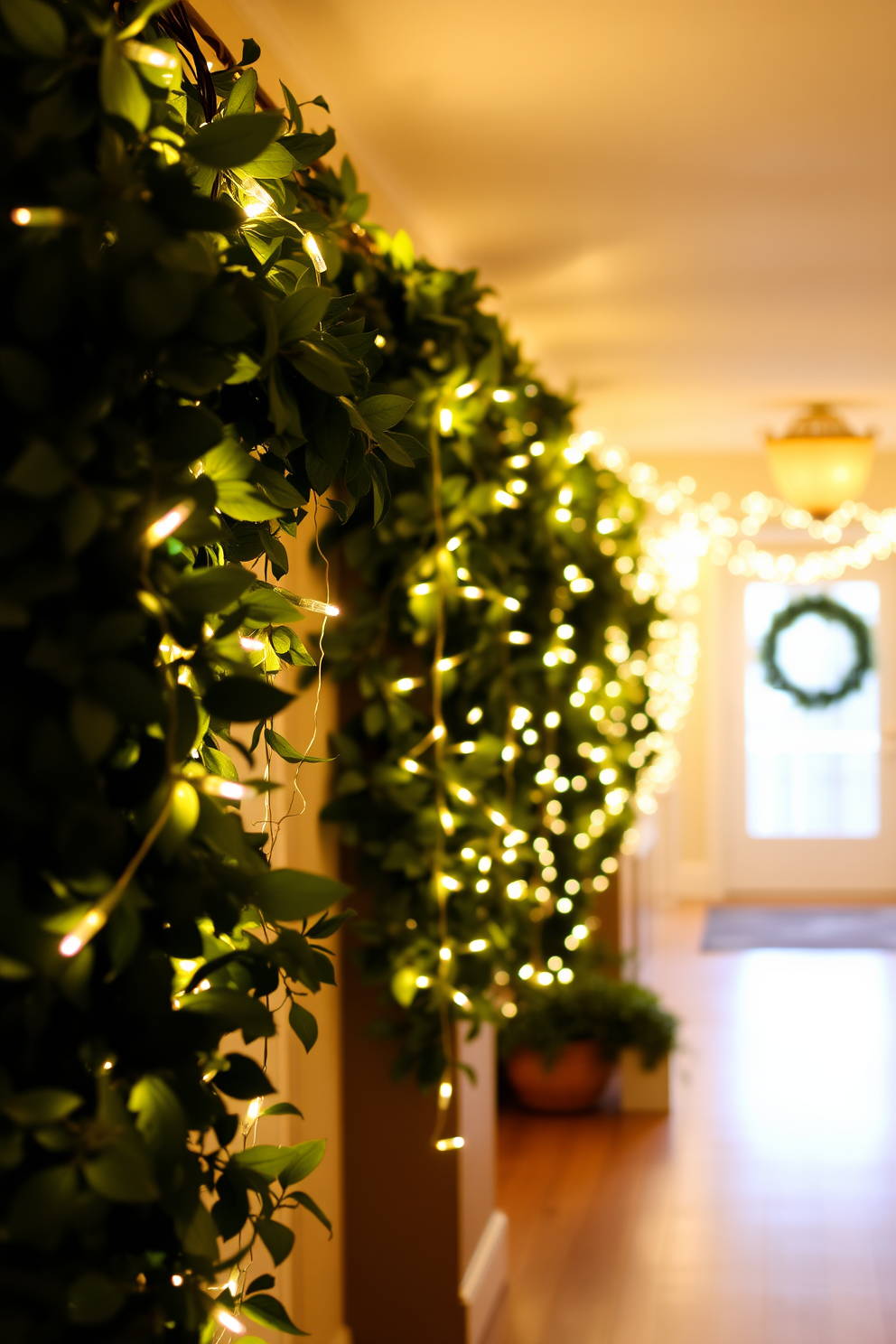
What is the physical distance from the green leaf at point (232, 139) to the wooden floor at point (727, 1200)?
2.68m

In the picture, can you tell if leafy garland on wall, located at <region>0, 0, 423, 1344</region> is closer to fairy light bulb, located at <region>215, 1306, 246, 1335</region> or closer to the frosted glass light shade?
fairy light bulb, located at <region>215, 1306, 246, 1335</region>

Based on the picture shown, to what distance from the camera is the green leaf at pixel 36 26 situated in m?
0.72

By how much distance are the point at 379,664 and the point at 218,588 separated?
1676 millimetres

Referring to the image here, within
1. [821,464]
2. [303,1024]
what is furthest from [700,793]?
[303,1024]

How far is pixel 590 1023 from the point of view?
4.36 metres

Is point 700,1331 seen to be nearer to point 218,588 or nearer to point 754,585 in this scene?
point 218,588

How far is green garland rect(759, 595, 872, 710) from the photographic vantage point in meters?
8.03

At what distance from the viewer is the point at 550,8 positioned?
6.97 ft

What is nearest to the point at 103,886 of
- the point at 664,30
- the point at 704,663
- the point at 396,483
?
the point at 396,483

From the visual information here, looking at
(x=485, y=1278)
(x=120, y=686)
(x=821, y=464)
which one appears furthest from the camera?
(x=821, y=464)

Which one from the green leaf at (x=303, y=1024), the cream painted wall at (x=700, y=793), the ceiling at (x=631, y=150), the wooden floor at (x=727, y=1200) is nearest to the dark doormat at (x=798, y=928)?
the cream painted wall at (x=700, y=793)

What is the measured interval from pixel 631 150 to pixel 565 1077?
284 centimetres

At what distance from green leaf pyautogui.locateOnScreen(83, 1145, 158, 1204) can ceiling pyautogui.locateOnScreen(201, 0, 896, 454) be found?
1.65 m

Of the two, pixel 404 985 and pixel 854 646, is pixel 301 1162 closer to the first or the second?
pixel 404 985
